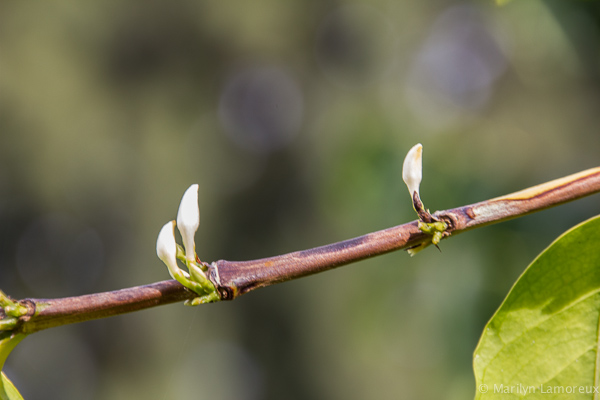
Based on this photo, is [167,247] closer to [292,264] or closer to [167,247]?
[167,247]

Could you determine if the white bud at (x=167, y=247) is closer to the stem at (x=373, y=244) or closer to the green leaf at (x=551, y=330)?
the stem at (x=373, y=244)

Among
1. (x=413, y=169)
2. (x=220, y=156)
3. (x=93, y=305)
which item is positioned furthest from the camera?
(x=220, y=156)

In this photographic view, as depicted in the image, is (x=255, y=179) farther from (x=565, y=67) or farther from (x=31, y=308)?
(x=31, y=308)

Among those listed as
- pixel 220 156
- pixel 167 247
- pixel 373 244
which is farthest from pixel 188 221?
pixel 220 156

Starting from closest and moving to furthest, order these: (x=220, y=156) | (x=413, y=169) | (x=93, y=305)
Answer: (x=93, y=305), (x=413, y=169), (x=220, y=156)

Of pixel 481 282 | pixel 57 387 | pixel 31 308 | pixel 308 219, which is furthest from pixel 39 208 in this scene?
pixel 31 308

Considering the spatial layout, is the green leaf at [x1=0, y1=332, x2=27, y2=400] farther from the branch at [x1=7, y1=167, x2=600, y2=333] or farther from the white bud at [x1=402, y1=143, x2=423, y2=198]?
the white bud at [x1=402, y1=143, x2=423, y2=198]

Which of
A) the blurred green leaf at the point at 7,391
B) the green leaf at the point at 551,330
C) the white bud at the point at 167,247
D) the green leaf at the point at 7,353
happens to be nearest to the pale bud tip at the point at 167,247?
the white bud at the point at 167,247
